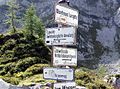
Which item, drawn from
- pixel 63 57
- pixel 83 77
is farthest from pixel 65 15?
pixel 83 77

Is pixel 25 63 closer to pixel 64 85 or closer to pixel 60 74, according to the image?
pixel 60 74

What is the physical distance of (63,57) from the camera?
11219mm

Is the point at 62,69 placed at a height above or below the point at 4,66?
above

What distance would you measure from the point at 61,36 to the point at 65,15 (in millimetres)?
685

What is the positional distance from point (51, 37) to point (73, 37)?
2.39 ft

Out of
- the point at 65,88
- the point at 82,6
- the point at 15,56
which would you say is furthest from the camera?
the point at 82,6

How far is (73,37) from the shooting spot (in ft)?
36.4

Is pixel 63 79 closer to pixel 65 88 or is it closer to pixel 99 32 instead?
pixel 65 88

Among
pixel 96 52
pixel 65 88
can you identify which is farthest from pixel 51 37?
pixel 96 52

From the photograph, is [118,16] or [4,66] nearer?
[4,66]

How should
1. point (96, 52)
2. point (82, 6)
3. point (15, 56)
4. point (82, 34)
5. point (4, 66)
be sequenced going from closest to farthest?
point (4, 66)
point (15, 56)
point (96, 52)
point (82, 34)
point (82, 6)

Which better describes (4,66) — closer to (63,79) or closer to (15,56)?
(15,56)

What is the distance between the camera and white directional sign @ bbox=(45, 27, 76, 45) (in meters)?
11.1

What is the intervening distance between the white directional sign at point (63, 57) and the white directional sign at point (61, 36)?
23 cm
